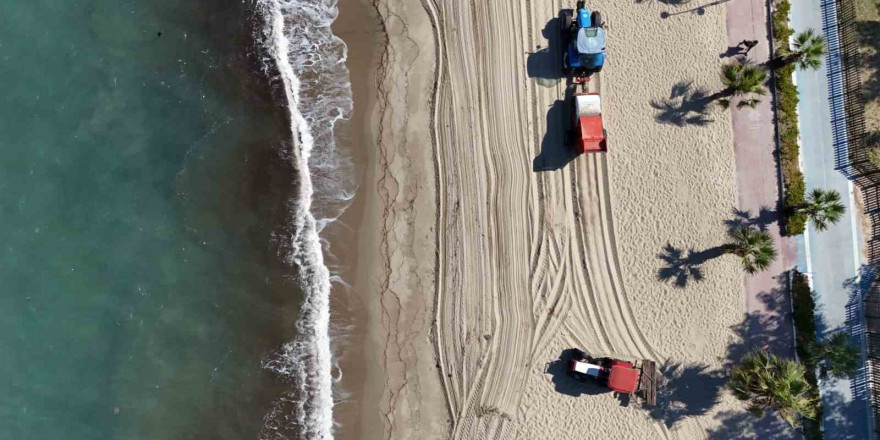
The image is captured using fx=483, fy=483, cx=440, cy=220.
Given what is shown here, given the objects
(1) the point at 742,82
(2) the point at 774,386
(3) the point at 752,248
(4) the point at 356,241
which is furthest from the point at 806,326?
(4) the point at 356,241

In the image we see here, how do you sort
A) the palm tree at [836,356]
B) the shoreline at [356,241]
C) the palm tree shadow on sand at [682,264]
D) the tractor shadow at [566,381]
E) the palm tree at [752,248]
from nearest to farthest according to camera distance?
the palm tree at [836,356] < the palm tree at [752,248] < the palm tree shadow on sand at [682,264] < the tractor shadow at [566,381] < the shoreline at [356,241]

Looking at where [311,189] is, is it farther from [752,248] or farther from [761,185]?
[761,185]

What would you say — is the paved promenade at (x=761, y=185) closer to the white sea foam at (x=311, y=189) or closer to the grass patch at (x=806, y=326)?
the grass patch at (x=806, y=326)

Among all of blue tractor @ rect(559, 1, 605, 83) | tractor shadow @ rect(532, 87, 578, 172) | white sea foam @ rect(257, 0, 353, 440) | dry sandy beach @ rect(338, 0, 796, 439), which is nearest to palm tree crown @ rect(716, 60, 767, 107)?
dry sandy beach @ rect(338, 0, 796, 439)

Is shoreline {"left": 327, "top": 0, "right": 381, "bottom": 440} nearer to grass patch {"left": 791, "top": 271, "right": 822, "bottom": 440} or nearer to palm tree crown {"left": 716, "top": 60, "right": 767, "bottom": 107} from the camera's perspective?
palm tree crown {"left": 716, "top": 60, "right": 767, "bottom": 107}

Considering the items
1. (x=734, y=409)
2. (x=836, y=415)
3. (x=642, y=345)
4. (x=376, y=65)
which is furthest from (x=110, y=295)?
(x=836, y=415)

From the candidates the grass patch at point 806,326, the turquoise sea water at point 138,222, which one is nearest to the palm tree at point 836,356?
the grass patch at point 806,326
